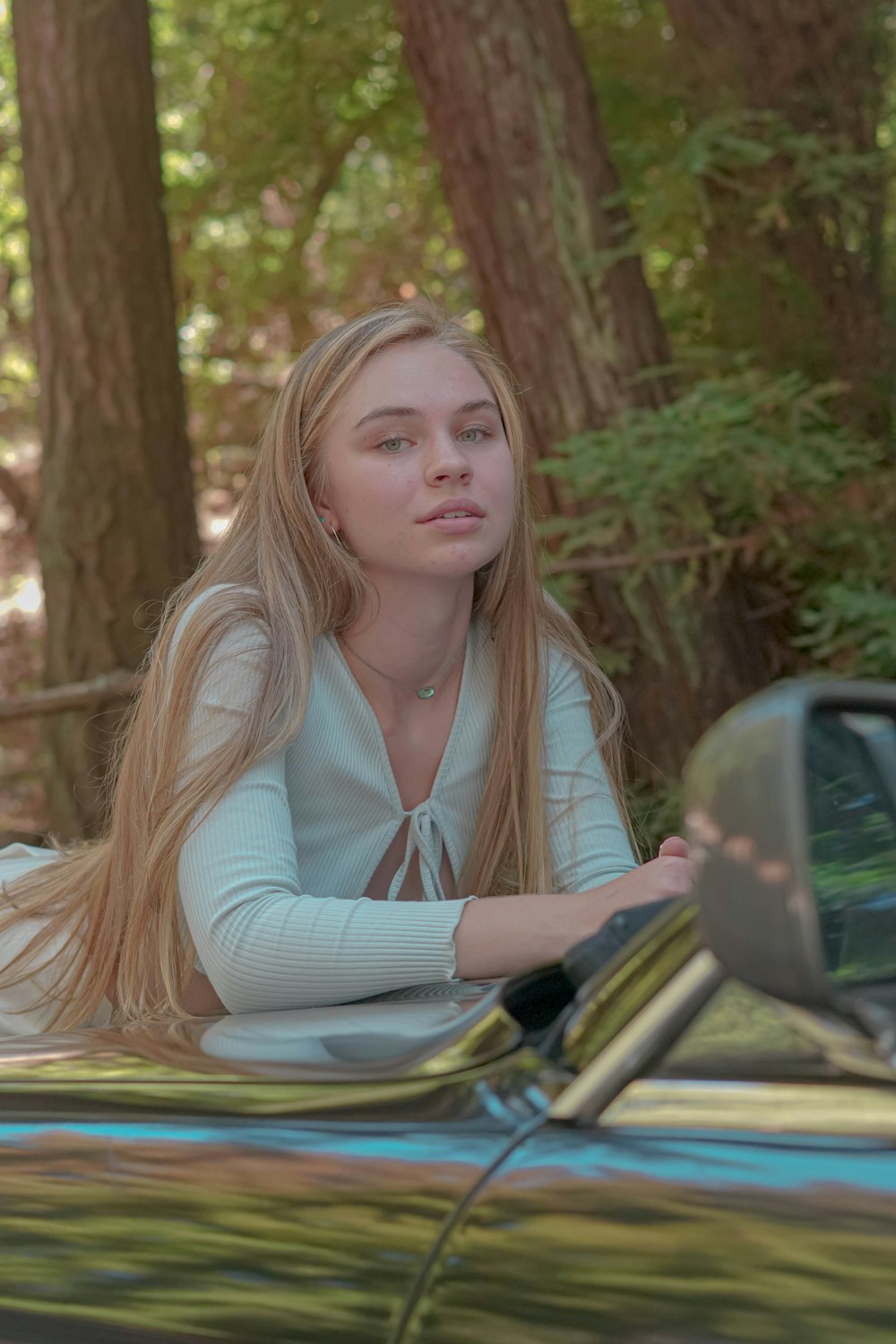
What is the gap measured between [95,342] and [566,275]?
2.11m

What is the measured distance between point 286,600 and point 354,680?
0.21m

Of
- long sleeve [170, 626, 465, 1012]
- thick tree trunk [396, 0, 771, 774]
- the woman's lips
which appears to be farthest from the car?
thick tree trunk [396, 0, 771, 774]

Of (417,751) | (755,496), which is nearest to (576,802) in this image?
(417,751)

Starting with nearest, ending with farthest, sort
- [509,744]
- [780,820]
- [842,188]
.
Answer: [780,820]
[509,744]
[842,188]

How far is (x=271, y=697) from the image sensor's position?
2.48 m

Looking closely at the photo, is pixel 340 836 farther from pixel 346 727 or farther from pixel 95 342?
pixel 95 342

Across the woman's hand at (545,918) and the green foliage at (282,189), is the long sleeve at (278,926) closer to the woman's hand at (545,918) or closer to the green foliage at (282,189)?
the woman's hand at (545,918)

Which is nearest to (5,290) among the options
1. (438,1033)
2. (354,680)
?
(354,680)

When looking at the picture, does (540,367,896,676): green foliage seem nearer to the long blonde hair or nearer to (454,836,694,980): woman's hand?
the long blonde hair

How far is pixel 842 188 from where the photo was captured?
17.4 feet

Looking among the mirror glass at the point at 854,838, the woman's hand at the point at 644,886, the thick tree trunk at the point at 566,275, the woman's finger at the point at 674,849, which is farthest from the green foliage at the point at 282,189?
the mirror glass at the point at 854,838

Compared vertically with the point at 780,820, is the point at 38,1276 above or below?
below

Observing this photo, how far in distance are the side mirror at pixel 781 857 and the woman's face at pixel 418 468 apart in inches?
52.2

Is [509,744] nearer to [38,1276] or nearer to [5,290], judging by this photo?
[38,1276]
